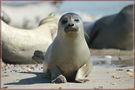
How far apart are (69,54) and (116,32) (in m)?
7.54

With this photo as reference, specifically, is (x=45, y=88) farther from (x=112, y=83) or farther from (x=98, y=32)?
(x=98, y=32)

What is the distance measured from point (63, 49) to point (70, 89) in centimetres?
81

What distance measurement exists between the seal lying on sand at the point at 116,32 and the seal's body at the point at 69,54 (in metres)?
7.05

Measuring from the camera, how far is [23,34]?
8930 mm

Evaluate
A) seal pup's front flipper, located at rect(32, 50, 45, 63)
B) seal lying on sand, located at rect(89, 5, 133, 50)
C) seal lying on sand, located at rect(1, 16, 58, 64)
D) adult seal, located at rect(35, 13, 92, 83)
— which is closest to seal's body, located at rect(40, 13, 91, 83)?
adult seal, located at rect(35, 13, 92, 83)

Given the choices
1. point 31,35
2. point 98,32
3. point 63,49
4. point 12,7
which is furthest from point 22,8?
point 63,49

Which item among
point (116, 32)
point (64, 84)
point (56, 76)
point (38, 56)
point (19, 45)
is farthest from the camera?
point (116, 32)

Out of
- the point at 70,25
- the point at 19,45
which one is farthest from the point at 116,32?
the point at 70,25

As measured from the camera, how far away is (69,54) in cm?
623

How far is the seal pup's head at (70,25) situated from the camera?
19.7 feet

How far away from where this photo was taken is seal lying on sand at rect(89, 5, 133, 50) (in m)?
13.4

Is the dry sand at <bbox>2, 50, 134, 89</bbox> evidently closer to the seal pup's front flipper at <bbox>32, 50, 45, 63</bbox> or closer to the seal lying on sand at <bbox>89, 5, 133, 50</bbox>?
the seal pup's front flipper at <bbox>32, 50, 45, 63</bbox>

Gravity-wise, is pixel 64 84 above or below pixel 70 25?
below

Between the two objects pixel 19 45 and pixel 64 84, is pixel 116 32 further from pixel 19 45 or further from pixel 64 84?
pixel 64 84
